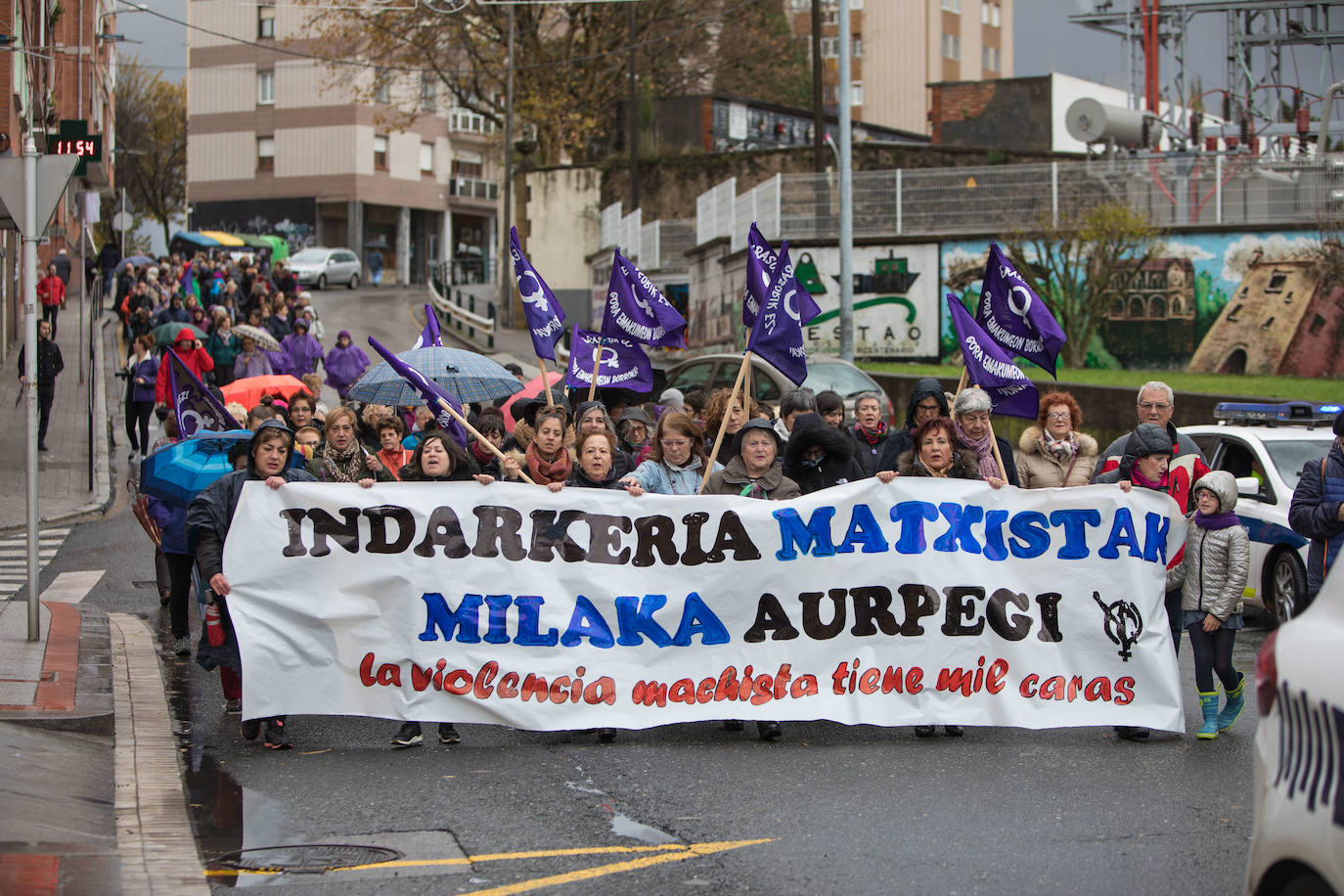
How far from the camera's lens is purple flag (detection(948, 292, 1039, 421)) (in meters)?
9.27

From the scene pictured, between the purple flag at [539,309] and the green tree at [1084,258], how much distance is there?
736 inches

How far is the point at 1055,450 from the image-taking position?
9.45 metres

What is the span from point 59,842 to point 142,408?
16248 millimetres

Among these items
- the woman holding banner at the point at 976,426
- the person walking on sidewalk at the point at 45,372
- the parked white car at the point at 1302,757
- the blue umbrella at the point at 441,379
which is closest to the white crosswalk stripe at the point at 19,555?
the blue umbrella at the point at 441,379

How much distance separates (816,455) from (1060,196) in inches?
906

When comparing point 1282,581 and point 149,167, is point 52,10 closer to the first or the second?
point 1282,581

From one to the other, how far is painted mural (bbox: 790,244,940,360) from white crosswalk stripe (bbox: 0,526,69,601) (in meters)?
18.7

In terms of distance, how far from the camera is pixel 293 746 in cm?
771

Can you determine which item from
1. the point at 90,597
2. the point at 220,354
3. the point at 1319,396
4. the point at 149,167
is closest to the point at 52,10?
the point at 220,354

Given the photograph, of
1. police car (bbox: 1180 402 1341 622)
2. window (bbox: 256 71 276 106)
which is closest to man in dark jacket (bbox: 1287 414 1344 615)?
police car (bbox: 1180 402 1341 622)

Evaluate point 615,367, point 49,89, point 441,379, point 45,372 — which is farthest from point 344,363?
point 49,89

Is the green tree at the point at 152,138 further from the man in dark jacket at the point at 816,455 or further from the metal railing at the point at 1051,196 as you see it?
the man in dark jacket at the point at 816,455

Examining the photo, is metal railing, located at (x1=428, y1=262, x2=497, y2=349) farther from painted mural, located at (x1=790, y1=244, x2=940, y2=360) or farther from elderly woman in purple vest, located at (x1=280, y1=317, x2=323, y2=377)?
elderly woman in purple vest, located at (x1=280, y1=317, x2=323, y2=377)

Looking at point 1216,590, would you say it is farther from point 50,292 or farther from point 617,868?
point 50,292
